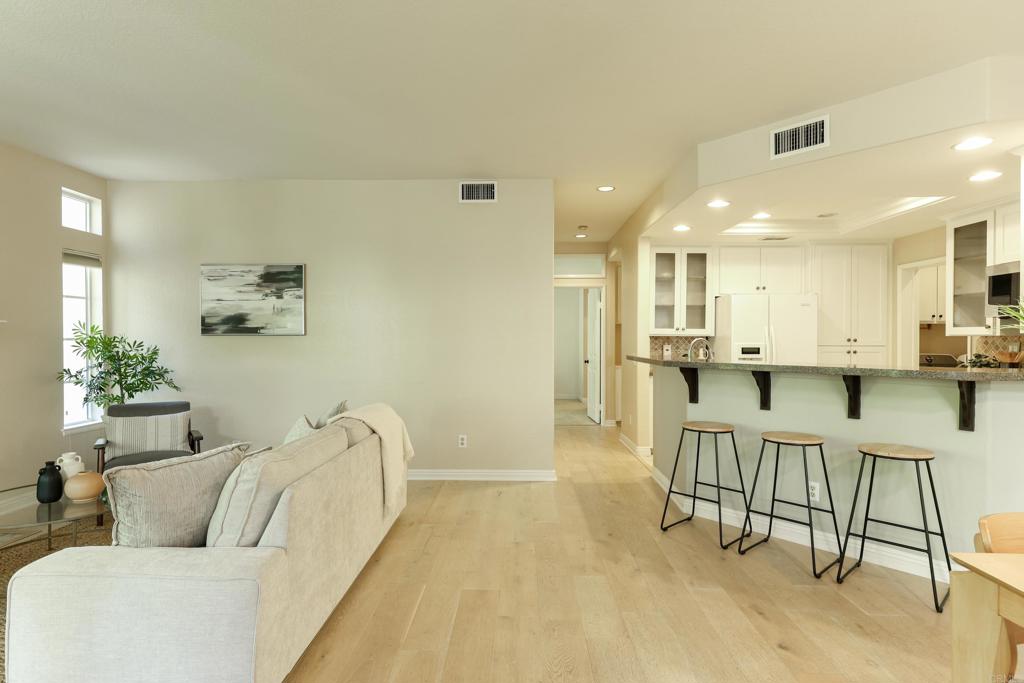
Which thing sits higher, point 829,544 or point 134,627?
point 134,627

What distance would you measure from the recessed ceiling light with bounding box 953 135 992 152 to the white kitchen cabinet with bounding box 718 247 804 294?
2.93m

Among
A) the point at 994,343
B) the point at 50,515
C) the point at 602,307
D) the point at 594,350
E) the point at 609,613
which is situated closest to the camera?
the point at 609,613

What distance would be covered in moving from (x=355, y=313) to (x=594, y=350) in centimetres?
416

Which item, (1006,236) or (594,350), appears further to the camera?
(594,350)

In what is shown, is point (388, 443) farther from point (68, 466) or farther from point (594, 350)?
point (594, 350)

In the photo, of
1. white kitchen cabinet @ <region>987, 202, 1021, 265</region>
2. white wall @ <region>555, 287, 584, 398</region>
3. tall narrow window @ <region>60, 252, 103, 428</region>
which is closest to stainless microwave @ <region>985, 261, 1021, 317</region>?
white kitchen cabinet @ <region>987, 202, 1021, 265</region>

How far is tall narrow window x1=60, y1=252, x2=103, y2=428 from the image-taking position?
435 cm

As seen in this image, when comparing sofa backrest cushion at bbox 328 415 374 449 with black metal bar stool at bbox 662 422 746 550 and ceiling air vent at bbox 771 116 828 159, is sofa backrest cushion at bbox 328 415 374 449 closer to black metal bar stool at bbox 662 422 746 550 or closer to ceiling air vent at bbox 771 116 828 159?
black metal bar stool at bbox 662 422 746 550

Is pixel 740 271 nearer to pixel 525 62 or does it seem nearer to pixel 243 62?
pixel 525 62

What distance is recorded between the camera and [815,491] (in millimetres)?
3254

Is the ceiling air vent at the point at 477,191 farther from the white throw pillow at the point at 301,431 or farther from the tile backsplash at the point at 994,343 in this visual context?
the tile backsplash at the point at 994,343

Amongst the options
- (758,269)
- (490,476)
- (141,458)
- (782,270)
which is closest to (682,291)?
(758,269)

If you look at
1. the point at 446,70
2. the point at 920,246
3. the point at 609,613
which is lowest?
the point at 609,613

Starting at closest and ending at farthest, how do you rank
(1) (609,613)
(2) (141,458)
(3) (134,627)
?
1. (3) (134,627)
2. (1) (609,613)
3. (2) (141,458)
